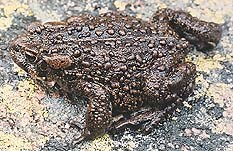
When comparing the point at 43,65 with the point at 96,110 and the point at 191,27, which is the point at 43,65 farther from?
the point at 191,27

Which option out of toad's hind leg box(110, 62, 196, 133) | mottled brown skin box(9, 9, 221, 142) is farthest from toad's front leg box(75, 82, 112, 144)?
toad's hind leg box(110, 62, 196, 133)

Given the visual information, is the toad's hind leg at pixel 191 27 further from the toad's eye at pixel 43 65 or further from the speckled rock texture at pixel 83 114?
the toad's eye at pixel 43 65

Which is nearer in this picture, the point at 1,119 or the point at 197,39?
the point at 1,119

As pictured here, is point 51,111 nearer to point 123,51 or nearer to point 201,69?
point 123,51

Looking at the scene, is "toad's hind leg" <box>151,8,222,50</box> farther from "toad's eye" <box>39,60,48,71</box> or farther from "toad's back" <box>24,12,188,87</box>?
"toad's eye" <box>39,60,48,71</box>

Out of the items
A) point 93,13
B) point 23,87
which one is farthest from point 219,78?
point 23,87

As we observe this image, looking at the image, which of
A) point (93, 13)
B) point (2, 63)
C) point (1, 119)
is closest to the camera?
point (1, 119)

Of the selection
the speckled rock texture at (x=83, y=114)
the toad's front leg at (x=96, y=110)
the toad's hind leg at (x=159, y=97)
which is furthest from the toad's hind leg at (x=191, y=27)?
the toad's front leg at (x=96, y=110)
